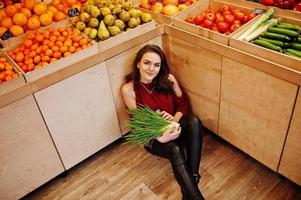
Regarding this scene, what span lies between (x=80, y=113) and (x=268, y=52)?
129 cm

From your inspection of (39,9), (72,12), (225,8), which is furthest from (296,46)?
(39,9)

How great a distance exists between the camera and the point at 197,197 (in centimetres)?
178

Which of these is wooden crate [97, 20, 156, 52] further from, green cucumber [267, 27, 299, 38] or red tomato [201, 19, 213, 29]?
green cucumber [267, 27, 299, 38]

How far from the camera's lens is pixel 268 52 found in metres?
1.68

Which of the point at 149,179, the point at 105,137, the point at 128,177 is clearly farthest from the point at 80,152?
the point at 149,179

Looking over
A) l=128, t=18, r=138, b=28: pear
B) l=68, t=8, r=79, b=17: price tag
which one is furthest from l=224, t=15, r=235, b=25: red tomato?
l=68, t=8, r=79, b=17: price tag

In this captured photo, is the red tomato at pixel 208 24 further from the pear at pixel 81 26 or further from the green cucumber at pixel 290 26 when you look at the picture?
the pear at pixel 81 26

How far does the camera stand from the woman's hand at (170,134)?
1.94m

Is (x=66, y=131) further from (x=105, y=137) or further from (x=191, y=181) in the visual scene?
(x=191, y=181)

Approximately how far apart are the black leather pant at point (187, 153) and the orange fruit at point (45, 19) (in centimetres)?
114

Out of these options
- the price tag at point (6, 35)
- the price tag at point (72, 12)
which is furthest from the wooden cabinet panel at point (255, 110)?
the price tag at point (6, 35)

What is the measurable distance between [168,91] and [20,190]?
4.09 feet

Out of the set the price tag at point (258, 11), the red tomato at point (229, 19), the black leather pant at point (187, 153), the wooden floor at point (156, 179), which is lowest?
the wooden floor at point (156, 179)

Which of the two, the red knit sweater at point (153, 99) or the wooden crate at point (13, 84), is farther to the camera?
the red knit sweater at point (153, 99)
